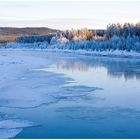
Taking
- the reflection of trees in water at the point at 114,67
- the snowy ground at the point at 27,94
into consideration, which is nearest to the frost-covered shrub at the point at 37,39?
the reflection of trees in water at the point at 114,67

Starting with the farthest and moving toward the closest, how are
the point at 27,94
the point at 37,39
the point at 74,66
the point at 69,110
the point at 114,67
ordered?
1. the point at 37,39
2. the point at 74,66
3. the point at 114,67
4. the point at 27,94
5. the point at 69,110

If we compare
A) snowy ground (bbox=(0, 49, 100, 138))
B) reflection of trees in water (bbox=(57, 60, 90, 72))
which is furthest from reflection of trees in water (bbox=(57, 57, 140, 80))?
snowy ground (bbox=(0, 49, 100, 138))

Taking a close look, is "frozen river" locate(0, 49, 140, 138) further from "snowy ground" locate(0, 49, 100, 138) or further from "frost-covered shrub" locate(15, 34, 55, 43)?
"frost-covered shrub" locate(15, 34, 55, 43)

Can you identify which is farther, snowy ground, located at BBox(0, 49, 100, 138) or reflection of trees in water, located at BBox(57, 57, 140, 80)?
reflection of trees in water, located at BBox(57, 57, 140, 80)

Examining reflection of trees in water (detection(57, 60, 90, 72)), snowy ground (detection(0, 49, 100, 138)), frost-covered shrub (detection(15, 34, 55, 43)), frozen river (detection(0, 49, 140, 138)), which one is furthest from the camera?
frost-covered shrub (detection(15, 34, 55, 43))

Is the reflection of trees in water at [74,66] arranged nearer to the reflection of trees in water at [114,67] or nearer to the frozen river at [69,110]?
the reflection of trees in water at [114,67]

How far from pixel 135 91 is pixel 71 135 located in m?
6.21

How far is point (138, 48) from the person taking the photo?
46594 millimetres

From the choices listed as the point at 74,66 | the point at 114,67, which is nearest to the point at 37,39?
the point at 74,66

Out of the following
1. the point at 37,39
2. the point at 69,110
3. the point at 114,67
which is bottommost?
the point at 114,67

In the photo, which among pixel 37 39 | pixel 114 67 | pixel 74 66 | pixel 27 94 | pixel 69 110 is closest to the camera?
pixel 69 110

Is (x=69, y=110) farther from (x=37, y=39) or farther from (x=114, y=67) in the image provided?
(x=37, y=39)

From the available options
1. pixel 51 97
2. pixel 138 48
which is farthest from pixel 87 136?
pixel 138 48

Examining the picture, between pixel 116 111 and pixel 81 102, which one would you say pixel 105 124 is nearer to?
pixel 116 111
